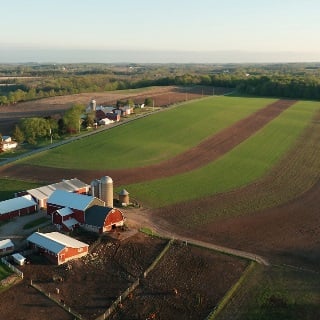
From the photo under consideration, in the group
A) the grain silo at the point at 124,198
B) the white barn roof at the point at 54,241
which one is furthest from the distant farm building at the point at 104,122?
the white barn roof at the point at 54,241

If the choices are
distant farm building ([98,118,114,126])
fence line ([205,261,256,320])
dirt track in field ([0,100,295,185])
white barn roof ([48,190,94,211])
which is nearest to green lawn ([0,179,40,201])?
dirt track in field ([0,100,295,185])

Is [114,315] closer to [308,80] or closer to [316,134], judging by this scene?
[316,134]

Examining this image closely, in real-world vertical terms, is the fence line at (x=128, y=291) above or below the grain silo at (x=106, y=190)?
below

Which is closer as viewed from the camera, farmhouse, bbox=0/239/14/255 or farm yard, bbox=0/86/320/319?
farm yard, bbox=0/86/320/319

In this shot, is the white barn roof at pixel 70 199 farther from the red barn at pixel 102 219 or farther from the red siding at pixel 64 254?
the red siding at pixel 64 254

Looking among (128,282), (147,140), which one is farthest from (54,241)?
(147,140)

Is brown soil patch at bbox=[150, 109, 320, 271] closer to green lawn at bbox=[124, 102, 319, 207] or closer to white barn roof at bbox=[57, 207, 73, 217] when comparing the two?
green lawn at bbox=[124, 102, 319, 207]
